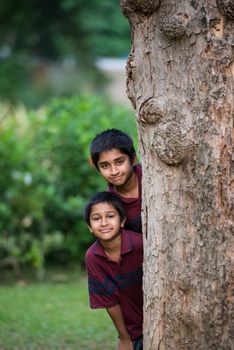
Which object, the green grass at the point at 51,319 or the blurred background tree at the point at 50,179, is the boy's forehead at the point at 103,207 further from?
the blurred background tree at the point at 50,179

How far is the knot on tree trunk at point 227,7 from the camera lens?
361cm

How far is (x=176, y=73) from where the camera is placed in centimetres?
378

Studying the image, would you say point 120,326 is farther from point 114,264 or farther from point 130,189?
point 130,189

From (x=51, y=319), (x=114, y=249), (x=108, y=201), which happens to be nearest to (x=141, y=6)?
(x=108, y=201)

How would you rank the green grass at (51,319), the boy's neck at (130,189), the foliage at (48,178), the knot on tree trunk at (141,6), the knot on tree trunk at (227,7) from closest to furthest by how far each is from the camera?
the knot on tree trunk at (227,7) → the knot on tree trunk at (141,6) → the boy's neck at (130,189) → the green grass at (51,319) → the foliage at (48,178)

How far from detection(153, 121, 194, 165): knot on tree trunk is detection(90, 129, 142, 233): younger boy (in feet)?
2.12

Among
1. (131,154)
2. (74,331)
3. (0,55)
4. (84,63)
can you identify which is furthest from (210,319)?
(0,55)

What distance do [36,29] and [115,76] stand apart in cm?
261

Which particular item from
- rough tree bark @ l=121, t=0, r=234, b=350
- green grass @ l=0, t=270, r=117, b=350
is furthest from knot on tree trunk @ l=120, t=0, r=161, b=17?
green grass @ l=0, t=270, r=117, b=350

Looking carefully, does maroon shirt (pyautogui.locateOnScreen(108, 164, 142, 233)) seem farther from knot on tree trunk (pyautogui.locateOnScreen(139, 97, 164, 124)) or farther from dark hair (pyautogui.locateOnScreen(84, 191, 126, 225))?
knot on tree trunk (pyautogui.locateOnScreen(139, 97, 164, 124))

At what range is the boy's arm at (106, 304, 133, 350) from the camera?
434cm

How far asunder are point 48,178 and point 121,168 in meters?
4.54

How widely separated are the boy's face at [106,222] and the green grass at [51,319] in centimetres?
168

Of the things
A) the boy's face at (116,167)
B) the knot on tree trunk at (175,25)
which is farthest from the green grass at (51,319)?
the knot on tree trunk at (175,25)
